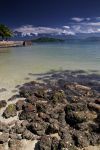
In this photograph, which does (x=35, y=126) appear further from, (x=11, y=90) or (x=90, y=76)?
(x=90, y=76)

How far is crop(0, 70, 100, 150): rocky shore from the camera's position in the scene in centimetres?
954

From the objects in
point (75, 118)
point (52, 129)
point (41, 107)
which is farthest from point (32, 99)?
point (52, 129)

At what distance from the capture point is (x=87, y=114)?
38.4 feet

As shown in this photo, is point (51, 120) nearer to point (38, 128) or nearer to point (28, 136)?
point (38, 128)

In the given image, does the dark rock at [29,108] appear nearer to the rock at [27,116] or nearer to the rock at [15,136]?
the rock at [27,116]

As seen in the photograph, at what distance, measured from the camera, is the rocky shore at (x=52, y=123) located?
954cm

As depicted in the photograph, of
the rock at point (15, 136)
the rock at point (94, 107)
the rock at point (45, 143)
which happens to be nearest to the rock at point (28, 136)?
the rock at point (15, 136)

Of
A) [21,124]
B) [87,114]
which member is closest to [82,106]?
[87,114]

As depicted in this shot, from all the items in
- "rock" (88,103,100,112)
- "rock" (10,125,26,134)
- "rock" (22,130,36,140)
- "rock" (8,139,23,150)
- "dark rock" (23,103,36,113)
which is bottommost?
"rock" (8,139,23,150)

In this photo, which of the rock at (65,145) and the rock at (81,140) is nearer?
the rock at (65,145)

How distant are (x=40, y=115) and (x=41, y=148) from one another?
8.47 feet

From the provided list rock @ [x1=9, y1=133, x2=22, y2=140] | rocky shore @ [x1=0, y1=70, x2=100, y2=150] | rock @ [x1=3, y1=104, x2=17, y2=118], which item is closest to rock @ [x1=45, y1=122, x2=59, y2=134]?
rocky shore @ [x1=0, y1=70, x2=100, y2=150]

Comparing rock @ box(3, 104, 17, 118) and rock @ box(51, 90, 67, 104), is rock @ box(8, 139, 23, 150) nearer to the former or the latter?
rock @ box(3, 104, 17, 118)

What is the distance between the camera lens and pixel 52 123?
35.2 feet
